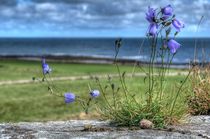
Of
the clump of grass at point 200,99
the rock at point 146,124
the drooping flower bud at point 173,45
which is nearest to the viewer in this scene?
the drooping flower bud at point 173,45

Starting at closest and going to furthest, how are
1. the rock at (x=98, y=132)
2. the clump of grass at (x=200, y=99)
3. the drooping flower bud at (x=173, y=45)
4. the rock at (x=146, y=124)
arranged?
the rock at (x=98, y=132), the drooping flower bud at (x=173, y=45), the rock at (x=146, y=124), the clump of grass at (x=200, y=99)

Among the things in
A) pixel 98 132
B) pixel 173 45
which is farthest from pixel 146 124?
pixel 173 45

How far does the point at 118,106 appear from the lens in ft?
18.5

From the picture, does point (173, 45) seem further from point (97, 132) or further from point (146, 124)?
point (97, 132)

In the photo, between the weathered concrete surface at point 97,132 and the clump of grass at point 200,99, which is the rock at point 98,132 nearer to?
the weathered concrete surface at point 97,132

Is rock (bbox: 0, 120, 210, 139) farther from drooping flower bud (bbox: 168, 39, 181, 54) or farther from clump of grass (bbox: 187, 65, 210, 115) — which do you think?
clump of grass (bbox: 187, 65, 210, 115)

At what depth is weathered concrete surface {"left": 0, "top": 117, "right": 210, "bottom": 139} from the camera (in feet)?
16.0

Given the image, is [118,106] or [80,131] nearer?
[80,131]

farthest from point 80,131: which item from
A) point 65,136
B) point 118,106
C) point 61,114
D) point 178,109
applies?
point 61,114

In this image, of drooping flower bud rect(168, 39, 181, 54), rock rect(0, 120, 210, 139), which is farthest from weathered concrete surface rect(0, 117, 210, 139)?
drooping flower bud rect(168, 39, 181, 54)

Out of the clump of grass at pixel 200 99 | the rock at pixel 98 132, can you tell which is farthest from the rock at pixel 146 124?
the clump of grass at pixel 200 99

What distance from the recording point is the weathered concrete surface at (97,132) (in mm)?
4891

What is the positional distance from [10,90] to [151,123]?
17105 millimetres

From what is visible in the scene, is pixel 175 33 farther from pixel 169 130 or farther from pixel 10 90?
pixel 10 90
